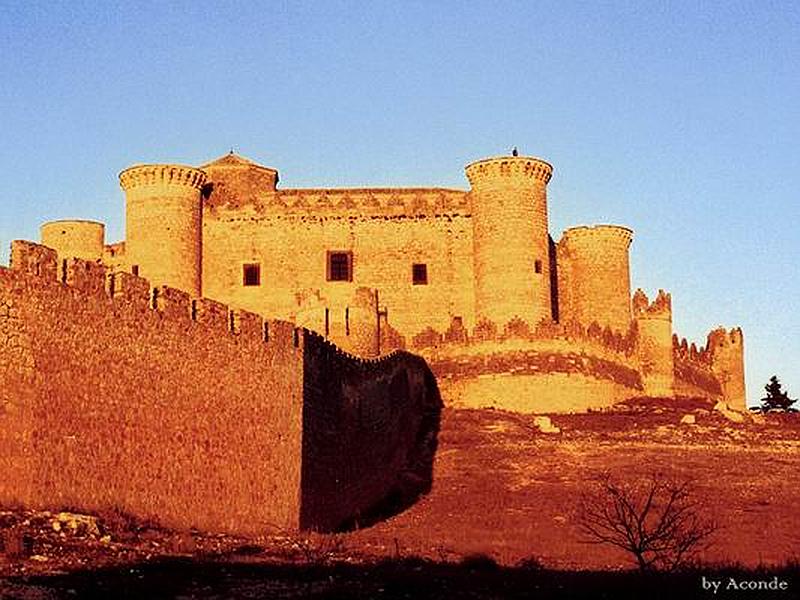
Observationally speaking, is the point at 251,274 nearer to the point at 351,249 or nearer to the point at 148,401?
the point at 351,249

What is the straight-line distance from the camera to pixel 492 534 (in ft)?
96.4

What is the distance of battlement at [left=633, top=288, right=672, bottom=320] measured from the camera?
5328 centimetres

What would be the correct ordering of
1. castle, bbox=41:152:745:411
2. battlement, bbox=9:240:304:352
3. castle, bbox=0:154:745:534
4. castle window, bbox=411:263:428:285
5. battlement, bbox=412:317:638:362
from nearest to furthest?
battlement, bbox=9:240:304:352 → castle, bbox=0:154:745:534 → battlement, bbox=412:317:638:362 → castle, bbox=41:152:745:411 → castle window, bbox=411:263:428:285

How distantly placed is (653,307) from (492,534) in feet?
84.5

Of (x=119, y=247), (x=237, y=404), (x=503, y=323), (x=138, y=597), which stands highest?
(x=119, y=247)

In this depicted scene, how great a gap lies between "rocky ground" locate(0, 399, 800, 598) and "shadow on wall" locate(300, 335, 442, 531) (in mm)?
807

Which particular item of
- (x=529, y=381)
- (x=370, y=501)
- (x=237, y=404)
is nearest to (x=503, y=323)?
(x=529, y=381)

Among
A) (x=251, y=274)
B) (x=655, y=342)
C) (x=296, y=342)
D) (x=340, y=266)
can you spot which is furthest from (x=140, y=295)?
(x=655, y=342)

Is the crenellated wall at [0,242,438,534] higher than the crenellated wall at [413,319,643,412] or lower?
lower

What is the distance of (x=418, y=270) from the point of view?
5403 cm

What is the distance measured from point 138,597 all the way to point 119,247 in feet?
137

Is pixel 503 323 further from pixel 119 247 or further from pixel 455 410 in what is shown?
pixel 119 247

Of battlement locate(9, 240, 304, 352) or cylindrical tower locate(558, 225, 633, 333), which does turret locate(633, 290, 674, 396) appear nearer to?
cylindrical tower locate(558, 225, 633, 333)

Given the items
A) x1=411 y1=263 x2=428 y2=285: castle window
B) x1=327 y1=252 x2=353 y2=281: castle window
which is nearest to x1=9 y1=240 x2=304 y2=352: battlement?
x1=411 y1=263 x2=428 y2=285: castle window
